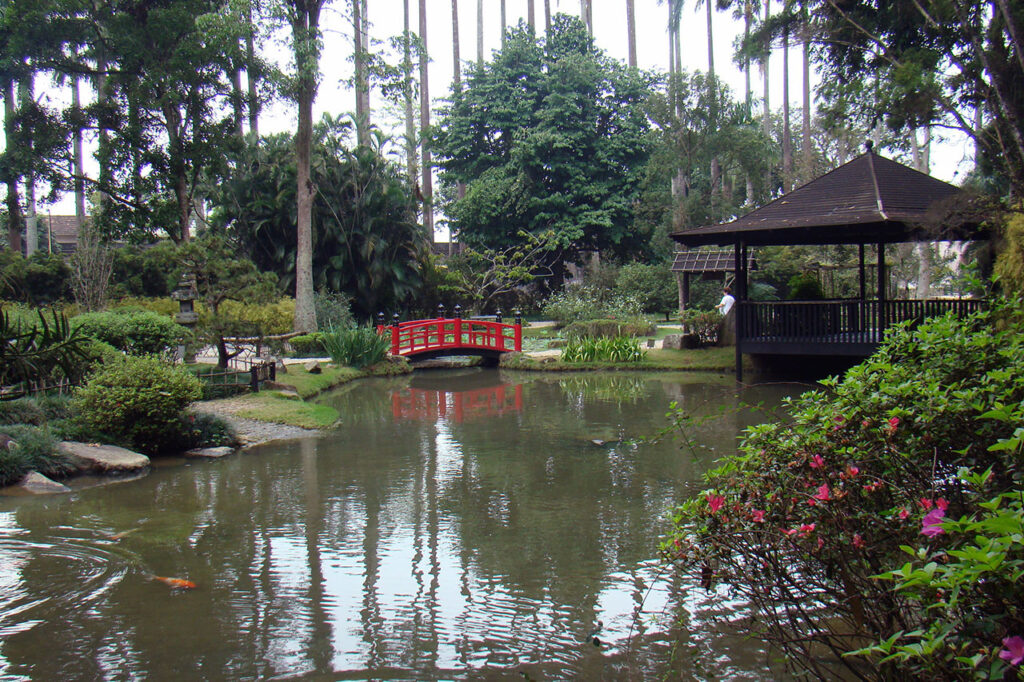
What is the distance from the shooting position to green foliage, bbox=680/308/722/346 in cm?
1912

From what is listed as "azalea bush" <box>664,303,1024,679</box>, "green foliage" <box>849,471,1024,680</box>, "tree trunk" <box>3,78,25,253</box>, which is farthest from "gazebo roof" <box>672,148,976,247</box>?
"tree trunk" <box>3,78,25,253</box>

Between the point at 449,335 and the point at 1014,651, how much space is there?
18.7m

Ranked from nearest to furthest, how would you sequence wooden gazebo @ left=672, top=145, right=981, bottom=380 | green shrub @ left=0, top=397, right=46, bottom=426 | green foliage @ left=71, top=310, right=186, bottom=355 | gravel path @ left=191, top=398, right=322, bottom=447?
green shrub @ left=0, top=397, right=46, bottom=426 < gravel path @ left=191, top=398, right=322, bottom=447 < green foliage @ left=71, top=310, right=186, bottom=355 < wooden gazebo @ left=672, top=145, right=981, bottom=380

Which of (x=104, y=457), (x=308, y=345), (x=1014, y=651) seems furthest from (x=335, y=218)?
(x=1014, y=651)

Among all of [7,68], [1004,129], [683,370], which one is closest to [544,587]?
[1004,129]

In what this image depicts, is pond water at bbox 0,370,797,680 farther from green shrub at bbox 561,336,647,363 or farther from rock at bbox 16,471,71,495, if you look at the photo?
green shrub at bbox 561,336,647,363

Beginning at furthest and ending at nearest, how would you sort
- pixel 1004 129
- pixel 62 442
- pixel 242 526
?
pixel 1004 129
pixel 62 442
pixel 242 526

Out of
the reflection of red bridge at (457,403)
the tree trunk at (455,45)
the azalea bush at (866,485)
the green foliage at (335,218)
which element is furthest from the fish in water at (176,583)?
the tree trunk at (455,45)

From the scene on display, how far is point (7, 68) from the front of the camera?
2280 centimetres

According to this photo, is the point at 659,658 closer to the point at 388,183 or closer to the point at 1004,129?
the point at 1004,129

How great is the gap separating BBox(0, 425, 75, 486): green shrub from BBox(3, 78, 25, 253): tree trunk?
651 inches

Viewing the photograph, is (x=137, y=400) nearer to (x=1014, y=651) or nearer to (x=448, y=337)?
(x=1014, y=651)

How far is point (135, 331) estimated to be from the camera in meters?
12.8

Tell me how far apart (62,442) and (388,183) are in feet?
59.4
